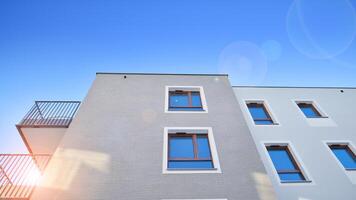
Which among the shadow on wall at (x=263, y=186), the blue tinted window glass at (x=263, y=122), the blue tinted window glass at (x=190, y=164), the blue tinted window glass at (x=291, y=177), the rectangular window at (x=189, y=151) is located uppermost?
the blue tinted window glass at (x=263, y=122)

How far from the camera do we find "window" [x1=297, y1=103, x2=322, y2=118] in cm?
1048

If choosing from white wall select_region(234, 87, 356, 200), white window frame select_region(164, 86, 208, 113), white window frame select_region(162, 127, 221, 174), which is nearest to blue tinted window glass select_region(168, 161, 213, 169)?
white window frame select_region(162, 127, 221, 174)

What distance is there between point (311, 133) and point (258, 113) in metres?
2.32

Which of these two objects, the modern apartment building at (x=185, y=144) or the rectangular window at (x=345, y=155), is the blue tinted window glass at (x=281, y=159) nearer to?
the modern apartment building at (x=185, y=144)

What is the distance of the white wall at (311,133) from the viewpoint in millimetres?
6914

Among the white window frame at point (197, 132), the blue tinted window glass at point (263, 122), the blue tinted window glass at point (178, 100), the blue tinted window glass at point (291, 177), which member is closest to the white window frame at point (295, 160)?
the blue tinted window glass at point (291, 177)

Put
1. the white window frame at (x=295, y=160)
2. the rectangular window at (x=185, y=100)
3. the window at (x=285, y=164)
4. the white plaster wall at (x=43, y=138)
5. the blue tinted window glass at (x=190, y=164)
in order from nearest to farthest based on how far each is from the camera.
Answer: the blue tinted window glass at (x=190, y=164), the white window frame at (x=295, y=160), the window at (x=285, y=164), the white plaster wall at (x=43, y=138), the rectangular window at (x=185, y=100)

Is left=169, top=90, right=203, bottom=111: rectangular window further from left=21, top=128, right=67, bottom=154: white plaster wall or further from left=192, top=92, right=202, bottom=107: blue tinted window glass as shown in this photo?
left=21, top=128, right=67, bottom=154: white plaster wall

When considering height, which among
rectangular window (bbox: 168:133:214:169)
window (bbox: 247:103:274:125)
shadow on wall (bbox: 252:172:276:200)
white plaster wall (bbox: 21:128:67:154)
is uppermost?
window (bbox: 247:103:274:125)

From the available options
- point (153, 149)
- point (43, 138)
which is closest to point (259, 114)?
point (153, 149)

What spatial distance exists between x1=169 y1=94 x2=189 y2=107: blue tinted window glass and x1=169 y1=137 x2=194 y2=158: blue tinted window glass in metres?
1.94

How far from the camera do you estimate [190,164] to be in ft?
22.9

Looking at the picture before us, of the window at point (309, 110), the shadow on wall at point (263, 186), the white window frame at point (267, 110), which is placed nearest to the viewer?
the shadow on wall at point (263, 186)

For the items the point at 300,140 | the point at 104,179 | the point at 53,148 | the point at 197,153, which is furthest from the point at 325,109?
the point at 53,148
